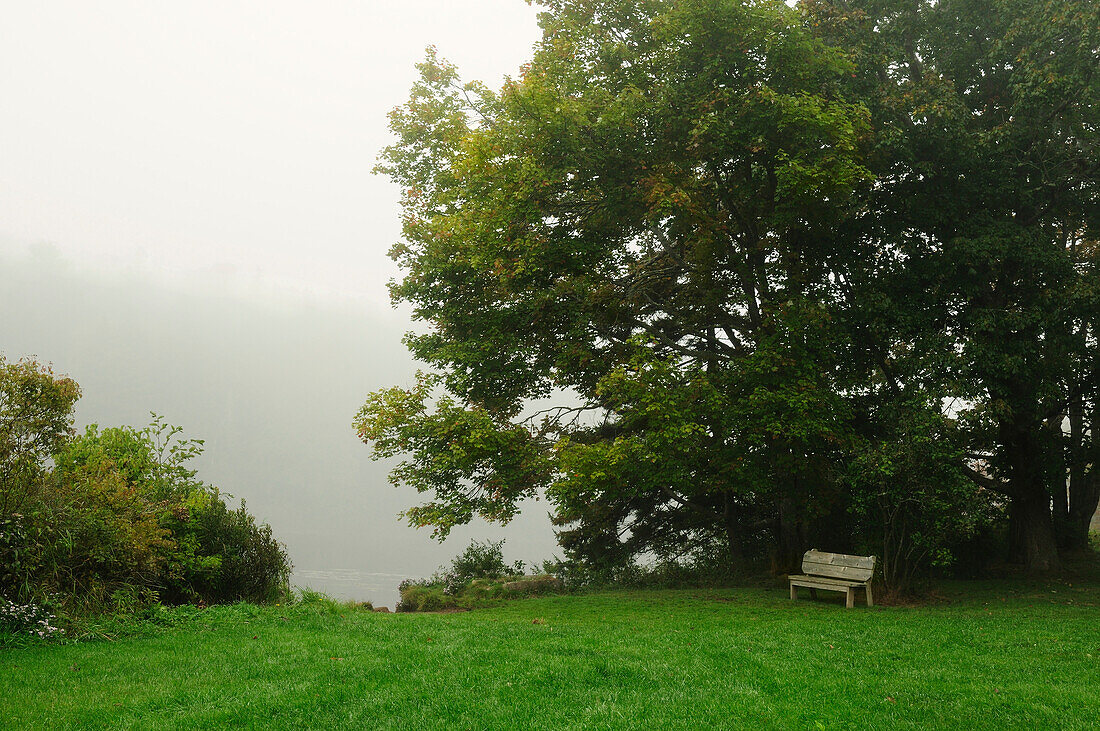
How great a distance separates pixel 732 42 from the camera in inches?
574

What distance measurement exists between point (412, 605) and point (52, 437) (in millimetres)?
10055

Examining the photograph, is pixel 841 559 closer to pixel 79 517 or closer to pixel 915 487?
pixel 915 487

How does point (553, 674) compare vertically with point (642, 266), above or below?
below

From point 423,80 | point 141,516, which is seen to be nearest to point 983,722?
point 141,516

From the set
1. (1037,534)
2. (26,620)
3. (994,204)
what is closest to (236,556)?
(26,620)

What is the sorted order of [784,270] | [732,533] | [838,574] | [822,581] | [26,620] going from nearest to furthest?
[26,620]
[838,574]
[822,581]
[784,270]
[732,533]

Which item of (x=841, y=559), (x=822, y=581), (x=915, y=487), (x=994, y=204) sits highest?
(x=994, y=204)

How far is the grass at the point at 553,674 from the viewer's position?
19.7 feet

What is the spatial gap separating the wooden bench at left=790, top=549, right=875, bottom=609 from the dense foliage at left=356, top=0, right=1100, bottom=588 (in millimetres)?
809

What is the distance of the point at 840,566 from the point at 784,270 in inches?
283

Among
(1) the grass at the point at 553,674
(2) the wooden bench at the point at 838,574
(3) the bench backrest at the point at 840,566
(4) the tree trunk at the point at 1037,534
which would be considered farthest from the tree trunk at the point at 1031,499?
(1) the grass at the point at 553,674

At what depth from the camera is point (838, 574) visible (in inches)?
557

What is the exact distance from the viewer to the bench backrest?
45.3ft

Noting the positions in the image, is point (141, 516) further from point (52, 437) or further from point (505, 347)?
point (505, 347)
